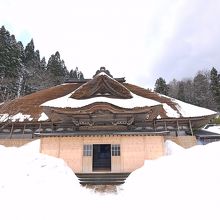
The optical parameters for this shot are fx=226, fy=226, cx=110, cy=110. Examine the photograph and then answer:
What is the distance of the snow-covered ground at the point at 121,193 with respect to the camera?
5.53 meters

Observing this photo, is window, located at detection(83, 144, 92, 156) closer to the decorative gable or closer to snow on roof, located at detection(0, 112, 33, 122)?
the decorative gable

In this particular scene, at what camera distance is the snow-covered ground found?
5.53 meters

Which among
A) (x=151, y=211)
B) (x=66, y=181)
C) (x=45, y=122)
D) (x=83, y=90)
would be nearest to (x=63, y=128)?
(x=45, y=122)

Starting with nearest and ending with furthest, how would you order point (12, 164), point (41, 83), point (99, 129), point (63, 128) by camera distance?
1. point (12, 164)
2. point (99, 129)
3. point (63, 128)
4. point (41, 83)

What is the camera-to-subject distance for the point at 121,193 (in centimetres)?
831

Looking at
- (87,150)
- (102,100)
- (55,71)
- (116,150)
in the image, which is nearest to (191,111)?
(116,150)

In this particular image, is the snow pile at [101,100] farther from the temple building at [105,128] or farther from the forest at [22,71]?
the forest at [22,71]

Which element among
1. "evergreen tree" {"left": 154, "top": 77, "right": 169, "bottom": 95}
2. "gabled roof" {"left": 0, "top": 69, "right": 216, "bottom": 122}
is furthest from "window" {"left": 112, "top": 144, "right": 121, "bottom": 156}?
"evergreen tree" {"left": 154, "top": 77, "right": 169, "bottom": 95}

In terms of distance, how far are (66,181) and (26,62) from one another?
42776mm

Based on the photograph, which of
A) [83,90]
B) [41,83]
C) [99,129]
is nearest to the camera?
[99,129]

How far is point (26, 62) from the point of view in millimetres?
46406

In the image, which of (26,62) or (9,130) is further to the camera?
(26,62)

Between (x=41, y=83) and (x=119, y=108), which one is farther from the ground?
(x=41, y=83)

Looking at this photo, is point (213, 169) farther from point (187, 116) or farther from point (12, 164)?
point (187, 116)
